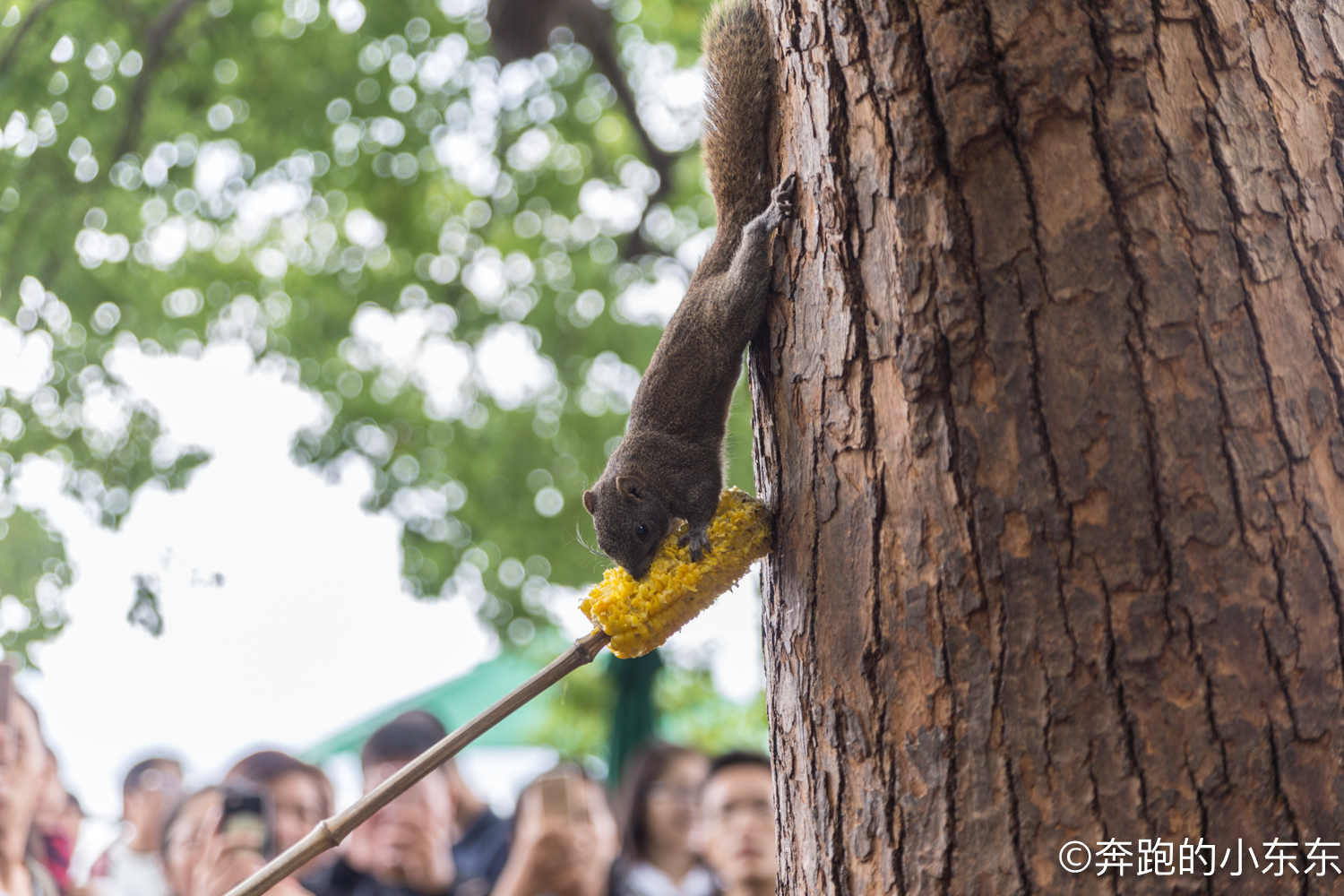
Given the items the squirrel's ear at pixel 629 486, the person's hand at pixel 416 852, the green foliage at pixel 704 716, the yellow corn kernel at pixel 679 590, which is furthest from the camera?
the green foliage at pixel 704 716

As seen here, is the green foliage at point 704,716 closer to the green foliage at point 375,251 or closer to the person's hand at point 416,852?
Result: the green foliage at point 375,251

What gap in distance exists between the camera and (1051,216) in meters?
1.25

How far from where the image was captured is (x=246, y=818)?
2529mm

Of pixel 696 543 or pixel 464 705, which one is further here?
pixel 464 705

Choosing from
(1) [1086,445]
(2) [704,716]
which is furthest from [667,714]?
(1) [1086,445]

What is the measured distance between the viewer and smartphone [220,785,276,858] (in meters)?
2.51

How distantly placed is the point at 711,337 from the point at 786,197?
0.37 m

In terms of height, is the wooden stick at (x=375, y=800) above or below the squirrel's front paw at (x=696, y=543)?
below

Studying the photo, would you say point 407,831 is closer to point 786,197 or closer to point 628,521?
point 628,521

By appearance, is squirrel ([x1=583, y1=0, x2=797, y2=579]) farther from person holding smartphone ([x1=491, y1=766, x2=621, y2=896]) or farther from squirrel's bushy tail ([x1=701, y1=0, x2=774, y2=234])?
person holding smartphone ([x1=491, y1=766, x2=621, y2=896])

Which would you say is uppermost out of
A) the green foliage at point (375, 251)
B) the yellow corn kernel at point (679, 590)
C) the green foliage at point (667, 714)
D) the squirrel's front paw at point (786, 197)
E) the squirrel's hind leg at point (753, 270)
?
the green foliage at point (375, 251)

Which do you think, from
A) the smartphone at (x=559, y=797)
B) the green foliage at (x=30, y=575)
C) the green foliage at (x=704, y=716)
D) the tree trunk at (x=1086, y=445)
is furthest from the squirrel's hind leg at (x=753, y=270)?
the green foliage at (x=704, y=716)

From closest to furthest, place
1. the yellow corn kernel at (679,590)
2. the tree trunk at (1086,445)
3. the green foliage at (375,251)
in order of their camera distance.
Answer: the tree trunk at (1086,445) → the yellow corn kernel at (679,590) → the green foliage at (375,251)

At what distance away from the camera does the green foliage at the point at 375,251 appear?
5.00 metres
